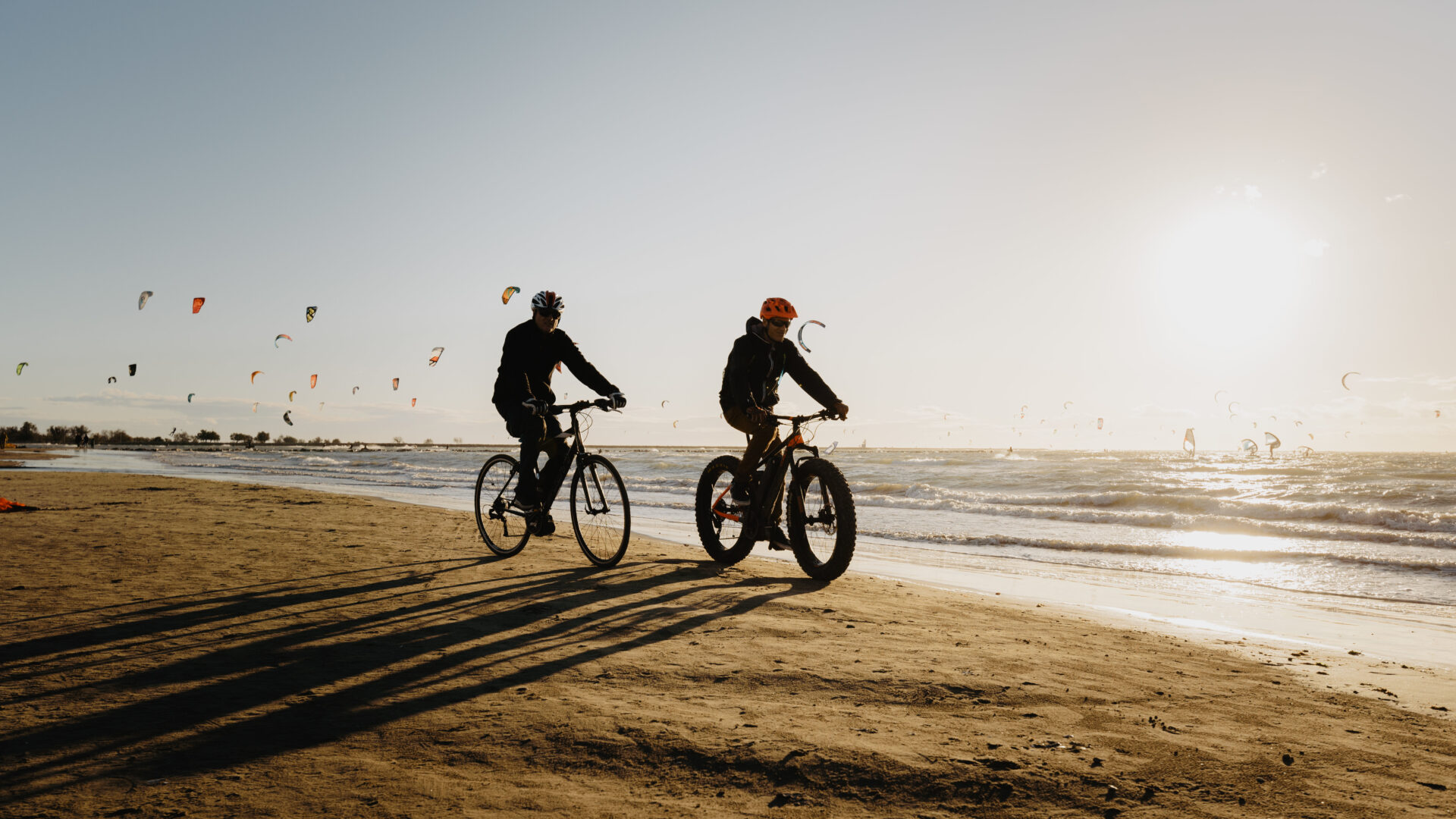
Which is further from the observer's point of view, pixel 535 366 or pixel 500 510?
pixel 500 510

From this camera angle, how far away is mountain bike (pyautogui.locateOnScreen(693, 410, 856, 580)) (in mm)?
6543

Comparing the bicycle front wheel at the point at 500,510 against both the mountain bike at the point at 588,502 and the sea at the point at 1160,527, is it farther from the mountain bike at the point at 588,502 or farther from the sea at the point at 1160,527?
the sea at the point at 1160,527

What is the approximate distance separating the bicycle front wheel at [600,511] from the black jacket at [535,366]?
73cm

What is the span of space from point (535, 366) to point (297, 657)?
12.0ft

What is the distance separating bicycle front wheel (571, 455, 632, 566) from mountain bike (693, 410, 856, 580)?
983 mm

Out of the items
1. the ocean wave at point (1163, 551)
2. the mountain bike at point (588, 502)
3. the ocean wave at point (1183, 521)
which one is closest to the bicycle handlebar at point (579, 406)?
the mountain bike at point (588, 502)

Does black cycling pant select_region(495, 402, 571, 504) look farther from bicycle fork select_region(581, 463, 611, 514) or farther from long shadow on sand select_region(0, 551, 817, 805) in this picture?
long shadow on sand select_region(0, 551, 817, 805)

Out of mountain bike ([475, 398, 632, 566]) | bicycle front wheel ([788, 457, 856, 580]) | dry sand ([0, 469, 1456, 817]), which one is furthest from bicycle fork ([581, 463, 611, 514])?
bicycle front wheel ([788, 457, 856, 580])

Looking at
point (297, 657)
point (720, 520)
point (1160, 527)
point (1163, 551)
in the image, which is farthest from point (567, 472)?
point (1160, 527)

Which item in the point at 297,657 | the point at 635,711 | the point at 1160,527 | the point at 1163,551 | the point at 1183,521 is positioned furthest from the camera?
the point at 1183,521

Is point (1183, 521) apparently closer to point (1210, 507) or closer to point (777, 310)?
point (1210, 507)

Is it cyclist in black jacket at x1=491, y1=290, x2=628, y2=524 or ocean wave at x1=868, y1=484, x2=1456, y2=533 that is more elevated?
cyclist in black jacket at x1=491, y1=290, x2=628, y2=524

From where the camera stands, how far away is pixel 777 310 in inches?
264

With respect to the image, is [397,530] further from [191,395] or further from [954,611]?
[191,395]
